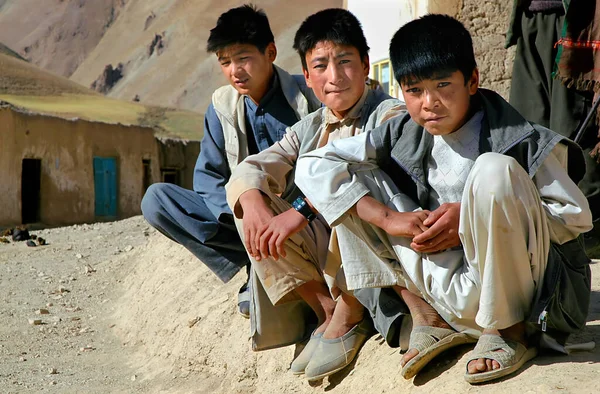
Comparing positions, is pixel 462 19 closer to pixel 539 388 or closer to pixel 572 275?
pixel 572 275

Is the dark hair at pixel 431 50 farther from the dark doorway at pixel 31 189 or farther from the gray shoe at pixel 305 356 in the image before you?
the dark doorway at pixel 31 189

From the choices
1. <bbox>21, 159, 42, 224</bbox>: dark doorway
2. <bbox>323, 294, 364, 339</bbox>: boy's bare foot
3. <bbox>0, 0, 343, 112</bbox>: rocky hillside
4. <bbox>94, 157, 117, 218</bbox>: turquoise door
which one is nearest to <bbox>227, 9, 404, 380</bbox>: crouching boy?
<bbox>323, 294, 364, 339</bbox>: boy's bare foot

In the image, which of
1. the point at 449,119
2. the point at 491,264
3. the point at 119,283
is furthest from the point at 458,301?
the point at 119,283

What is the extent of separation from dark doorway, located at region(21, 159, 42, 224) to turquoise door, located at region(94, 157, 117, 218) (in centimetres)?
125

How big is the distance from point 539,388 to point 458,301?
36cm

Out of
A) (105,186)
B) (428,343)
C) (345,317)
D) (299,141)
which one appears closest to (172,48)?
(105,186)

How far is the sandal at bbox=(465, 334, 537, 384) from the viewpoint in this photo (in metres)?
2.15

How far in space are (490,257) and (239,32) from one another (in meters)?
1.83

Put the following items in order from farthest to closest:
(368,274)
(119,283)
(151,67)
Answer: (151,67) < (119,283) < (368,274)

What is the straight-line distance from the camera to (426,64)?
7.80 ft

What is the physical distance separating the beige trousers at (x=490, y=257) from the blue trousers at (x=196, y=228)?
1.24m

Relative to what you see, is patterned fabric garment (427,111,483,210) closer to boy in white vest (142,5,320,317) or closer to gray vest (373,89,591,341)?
gray vest (373,89,591,341)

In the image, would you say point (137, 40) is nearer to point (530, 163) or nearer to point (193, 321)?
point (193, 321)

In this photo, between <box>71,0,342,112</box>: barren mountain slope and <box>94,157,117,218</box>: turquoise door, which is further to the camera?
<box>71,0,342,112</box>: barren mountain slope
